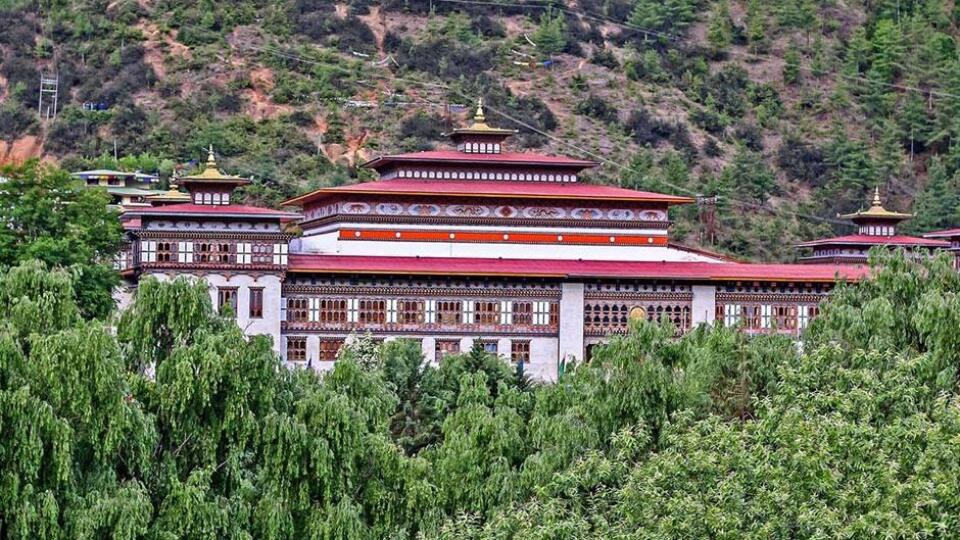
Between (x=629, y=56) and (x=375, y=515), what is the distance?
100554 mm

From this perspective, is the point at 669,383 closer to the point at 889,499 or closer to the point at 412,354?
the point at 889,499

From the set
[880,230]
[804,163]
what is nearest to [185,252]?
[880,230]

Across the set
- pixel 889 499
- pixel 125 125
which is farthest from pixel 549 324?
pixel 125 125

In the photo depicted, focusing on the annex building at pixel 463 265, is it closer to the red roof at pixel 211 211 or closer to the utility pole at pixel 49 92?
the red roof at pixel 211 211

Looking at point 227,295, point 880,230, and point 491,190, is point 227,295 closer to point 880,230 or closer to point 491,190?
point 491,190

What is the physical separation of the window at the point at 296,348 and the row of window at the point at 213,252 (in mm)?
2570

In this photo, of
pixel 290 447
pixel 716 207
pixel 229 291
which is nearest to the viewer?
pixel 290 447

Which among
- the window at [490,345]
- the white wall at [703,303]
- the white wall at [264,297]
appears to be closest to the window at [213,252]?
the white wall at [264,297]

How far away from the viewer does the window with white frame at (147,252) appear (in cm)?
7338

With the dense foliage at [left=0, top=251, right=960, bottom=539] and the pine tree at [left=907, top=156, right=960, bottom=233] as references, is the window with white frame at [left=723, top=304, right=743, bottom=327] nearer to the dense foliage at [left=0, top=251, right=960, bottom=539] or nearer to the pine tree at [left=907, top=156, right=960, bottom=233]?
the dense foliage at [left=0, top=251, right=960, bottom=539]

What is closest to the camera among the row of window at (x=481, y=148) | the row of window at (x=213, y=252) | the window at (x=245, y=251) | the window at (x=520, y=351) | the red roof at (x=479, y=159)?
the row of window at (x=213, y=252)

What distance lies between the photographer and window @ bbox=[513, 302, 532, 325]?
254 feet

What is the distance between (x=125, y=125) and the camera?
121875 mm

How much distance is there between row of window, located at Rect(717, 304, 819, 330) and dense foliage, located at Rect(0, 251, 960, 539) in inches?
1129
